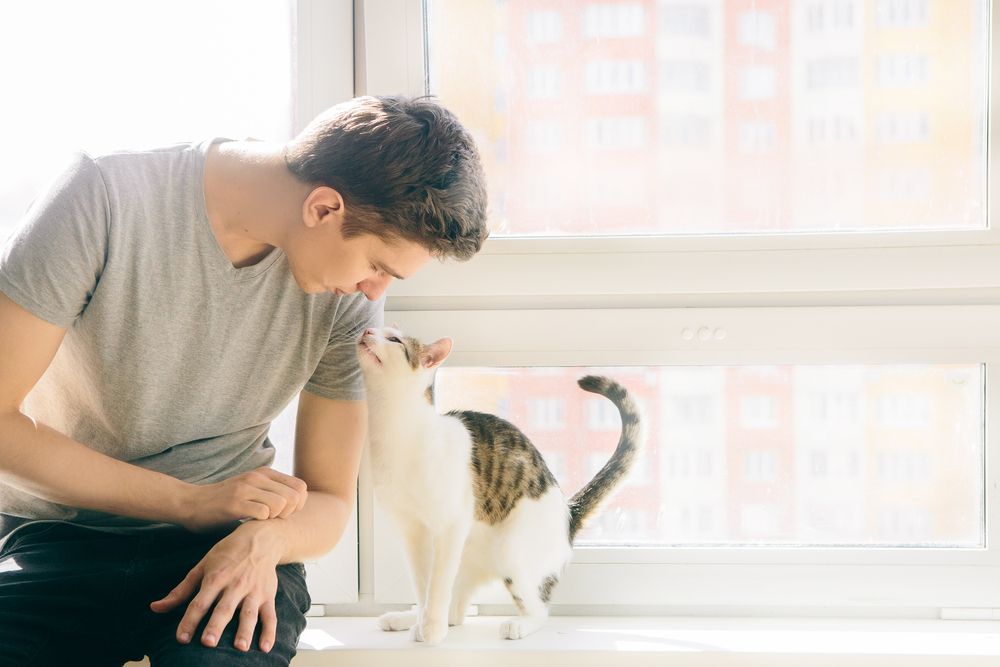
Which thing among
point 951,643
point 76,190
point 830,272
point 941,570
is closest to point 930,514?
point 941,570

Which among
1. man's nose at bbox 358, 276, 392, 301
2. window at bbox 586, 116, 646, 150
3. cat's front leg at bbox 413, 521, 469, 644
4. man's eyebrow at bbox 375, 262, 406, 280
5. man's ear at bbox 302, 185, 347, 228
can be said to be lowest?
cat's front leg at bbox 413, 521, 469, 644

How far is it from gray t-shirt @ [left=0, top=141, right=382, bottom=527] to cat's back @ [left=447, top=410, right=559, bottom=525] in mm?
210

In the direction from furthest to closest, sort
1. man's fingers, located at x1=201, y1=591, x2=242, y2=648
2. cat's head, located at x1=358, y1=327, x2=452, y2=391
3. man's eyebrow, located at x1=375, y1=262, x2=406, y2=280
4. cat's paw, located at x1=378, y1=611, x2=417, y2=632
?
1. cat's paw, located at x1=378, y1=611, x2=417, y2=632
2. cat's head, located at x1=358, y1=327, x2=452, y2=391
3. man's eyebrow, located at x1=375, y1=262, x2=406, y2=280
4. man's fingers, located at x1=201, y1=591, x2=242, y2=648

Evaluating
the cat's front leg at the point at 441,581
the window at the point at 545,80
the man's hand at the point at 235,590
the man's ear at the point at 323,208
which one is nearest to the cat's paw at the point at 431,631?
the cat's front leg at the point at 441,581

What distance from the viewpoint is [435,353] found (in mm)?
1211

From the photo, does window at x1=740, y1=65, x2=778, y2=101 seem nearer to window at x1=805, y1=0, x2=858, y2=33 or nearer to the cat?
window at x1=805, y1=0, x2=858, y2=33

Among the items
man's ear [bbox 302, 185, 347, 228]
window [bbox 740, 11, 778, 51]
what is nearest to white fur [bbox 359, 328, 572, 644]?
man's ear [bbox 302, 185, 347, 228]

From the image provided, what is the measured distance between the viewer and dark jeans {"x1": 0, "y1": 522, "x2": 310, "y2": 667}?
924 mm

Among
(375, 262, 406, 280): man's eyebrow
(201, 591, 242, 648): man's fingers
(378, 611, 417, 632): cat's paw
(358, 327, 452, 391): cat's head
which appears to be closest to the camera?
(201, 591, 242, 648): man's fingers

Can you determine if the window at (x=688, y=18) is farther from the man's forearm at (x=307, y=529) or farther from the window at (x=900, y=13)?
the man's forearm at (x=307, y=529)

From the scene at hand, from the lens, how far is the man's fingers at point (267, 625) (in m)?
0.93

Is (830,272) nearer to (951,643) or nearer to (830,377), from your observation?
(830,377)

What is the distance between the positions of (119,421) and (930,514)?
4.10 feet

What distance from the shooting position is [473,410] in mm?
1395
